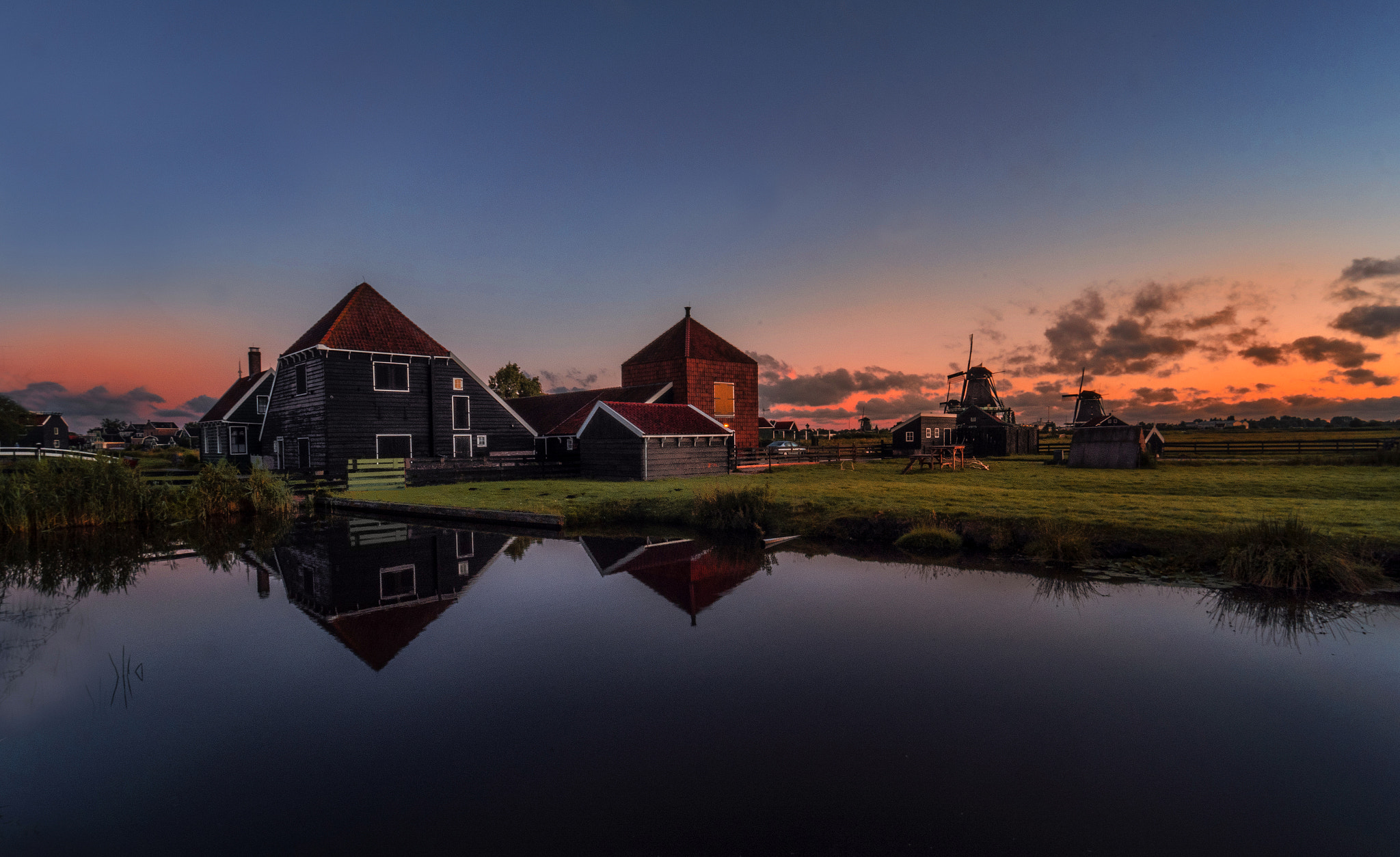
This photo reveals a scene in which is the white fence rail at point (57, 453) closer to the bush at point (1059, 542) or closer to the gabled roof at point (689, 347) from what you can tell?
the gabled roof at point (689, 347)

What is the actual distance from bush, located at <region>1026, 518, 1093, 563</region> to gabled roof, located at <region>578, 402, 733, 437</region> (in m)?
17.1

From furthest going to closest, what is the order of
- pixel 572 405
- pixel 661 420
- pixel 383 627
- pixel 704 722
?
1. pixel 572 405
2. pixel 661 420
3. pixel 383 627
4. pixel 704 722

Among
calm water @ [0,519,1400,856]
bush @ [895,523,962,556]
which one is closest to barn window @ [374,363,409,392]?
calm water @ [0,519,1400,856]

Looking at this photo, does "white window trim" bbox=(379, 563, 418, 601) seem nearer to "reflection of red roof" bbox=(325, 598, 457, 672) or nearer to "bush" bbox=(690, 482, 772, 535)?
"reflection of red roof" bbox=(325, 598, 457, 672)

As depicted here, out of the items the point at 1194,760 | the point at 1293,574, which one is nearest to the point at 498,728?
the point at 1194,760

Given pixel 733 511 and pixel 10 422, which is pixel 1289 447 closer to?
pixel 733 511

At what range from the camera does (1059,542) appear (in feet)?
40.9

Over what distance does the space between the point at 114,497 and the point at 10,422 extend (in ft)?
283

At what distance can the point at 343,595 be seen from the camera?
10.9 m

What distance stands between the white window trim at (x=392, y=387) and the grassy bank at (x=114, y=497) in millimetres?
7812

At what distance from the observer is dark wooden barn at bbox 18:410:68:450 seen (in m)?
87.6

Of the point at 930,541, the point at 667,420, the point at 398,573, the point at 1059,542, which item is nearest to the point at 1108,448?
the point at 667,420

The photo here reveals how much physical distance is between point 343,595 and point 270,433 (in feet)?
89.9

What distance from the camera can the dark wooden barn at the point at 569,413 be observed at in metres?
34.6
